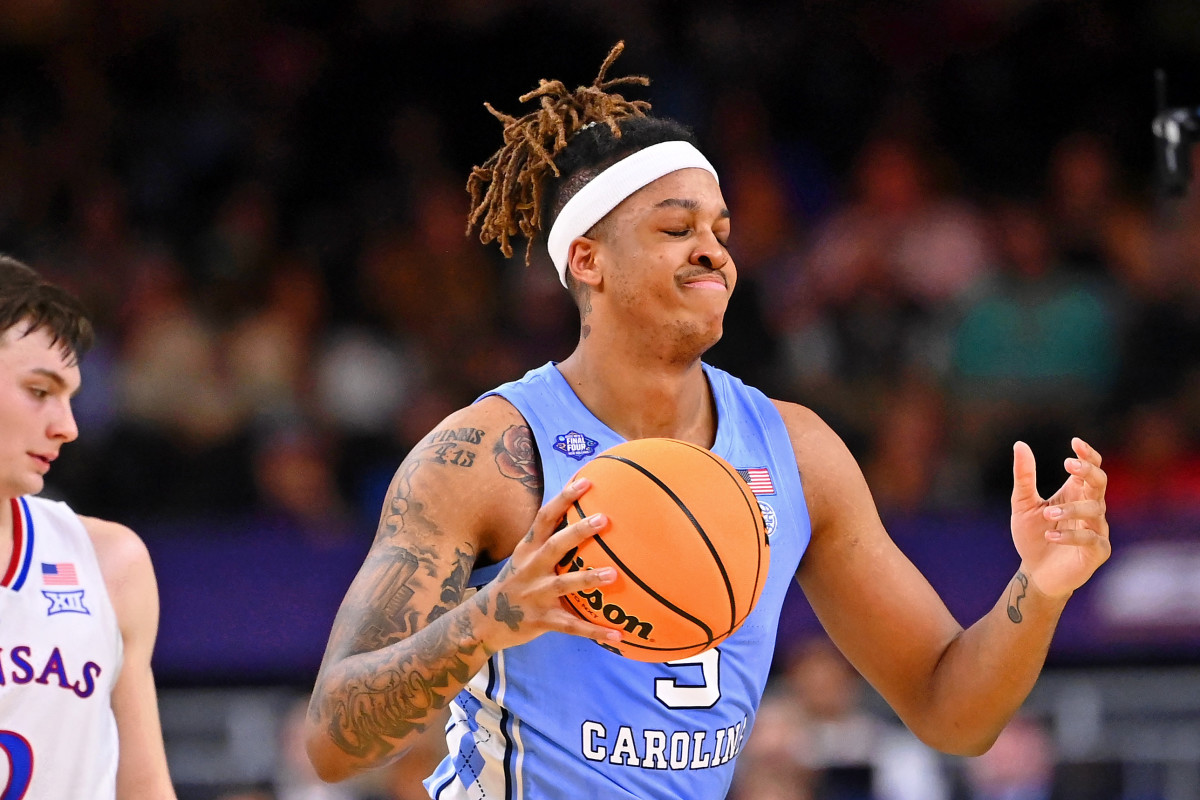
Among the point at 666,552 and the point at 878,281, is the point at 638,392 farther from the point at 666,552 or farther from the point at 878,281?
the point at 878,281

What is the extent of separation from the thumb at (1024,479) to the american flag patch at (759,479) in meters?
0.59

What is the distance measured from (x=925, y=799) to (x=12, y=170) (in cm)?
741

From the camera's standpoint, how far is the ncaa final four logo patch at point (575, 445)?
3.79 m

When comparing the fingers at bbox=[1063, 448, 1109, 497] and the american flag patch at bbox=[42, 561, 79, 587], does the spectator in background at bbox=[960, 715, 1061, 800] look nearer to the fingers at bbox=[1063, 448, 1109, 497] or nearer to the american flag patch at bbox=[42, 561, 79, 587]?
the fingers at bbox=[1063, 448, 1109, 497]

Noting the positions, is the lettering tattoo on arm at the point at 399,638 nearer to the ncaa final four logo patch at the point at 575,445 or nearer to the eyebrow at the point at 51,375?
the ncaa final four logo patch at the point at 575,445

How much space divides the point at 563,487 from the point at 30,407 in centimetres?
138

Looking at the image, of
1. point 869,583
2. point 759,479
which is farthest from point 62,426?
point 869,583

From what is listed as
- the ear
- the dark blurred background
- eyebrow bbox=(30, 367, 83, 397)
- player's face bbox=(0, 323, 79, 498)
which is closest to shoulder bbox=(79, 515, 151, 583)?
player's face bbox=(0, 323, 79, 498)

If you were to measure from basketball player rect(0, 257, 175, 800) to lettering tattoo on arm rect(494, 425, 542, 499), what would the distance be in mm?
1080

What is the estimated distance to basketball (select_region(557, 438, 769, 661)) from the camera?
303 cm

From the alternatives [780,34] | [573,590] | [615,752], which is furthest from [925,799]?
[780,34]

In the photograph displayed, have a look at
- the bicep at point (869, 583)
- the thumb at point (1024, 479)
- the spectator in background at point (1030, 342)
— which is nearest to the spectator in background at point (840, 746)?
the spectator in background at point (1030, 342)

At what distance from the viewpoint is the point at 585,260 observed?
396cm

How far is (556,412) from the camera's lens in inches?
152
